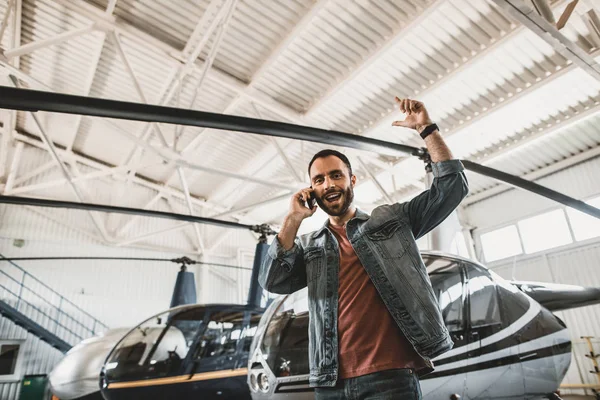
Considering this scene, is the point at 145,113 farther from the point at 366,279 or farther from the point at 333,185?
the point at 366,279

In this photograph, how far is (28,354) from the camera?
1224 centimetres

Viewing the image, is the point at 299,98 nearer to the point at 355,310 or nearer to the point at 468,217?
the point at 468,217

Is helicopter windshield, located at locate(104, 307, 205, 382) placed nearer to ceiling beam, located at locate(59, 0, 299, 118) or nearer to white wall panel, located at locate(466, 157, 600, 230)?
ceiling beam, located at locate(59, 0, 299, 118)

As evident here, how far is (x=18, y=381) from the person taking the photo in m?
11.9

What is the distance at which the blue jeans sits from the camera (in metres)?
1.36

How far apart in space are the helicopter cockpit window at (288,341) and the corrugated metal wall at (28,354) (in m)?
12.1

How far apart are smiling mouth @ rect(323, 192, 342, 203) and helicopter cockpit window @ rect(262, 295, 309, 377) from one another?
5.50 feet

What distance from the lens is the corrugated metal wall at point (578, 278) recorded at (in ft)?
33.0

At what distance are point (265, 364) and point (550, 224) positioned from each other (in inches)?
432

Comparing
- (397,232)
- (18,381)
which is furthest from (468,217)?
(18,381)

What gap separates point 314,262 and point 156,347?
447cm

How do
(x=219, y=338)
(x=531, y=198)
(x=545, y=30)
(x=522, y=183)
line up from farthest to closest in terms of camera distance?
(x=531, y=198) → (x=219, y=338) → (x=545, y=30) → (x=522, y=183)

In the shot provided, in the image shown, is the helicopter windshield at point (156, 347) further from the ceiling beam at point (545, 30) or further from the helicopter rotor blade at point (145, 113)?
the ceiling beam at point (545, 30)

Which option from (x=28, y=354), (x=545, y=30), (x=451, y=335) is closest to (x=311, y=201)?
(x=451, y=335)
